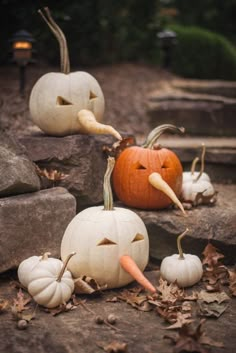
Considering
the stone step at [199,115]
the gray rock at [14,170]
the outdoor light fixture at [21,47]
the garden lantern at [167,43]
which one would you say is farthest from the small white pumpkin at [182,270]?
the garden lantern at [167,43]

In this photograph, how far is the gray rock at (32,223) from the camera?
10.9ft

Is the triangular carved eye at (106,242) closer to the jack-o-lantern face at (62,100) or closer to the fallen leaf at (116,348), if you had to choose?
the fallen leaf at (116,348)

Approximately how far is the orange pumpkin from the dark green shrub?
187 inches

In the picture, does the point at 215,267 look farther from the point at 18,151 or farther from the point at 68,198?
the point at 18,151

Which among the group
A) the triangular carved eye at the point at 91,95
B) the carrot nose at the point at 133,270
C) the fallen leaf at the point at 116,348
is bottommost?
the fallen leaf at the point at 116,348

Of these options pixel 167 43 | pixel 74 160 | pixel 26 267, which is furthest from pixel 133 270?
pixel 167 43

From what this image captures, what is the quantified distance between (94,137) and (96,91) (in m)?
0.35

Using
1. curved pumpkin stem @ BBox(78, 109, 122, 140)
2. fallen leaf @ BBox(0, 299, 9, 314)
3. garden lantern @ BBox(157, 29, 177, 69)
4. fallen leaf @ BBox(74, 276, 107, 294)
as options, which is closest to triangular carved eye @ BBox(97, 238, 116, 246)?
fallen leaf @ BBox(74, 276, 107, 294)

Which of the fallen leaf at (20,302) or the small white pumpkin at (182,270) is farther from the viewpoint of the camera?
the small white pumpkin at (182,270)

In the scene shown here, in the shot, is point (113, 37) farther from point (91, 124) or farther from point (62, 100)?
point (91, 124)

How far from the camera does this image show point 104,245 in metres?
3.18

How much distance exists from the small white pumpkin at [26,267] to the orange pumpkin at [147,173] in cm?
98

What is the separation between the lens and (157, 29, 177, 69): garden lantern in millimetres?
8184

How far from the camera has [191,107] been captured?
6.03m
